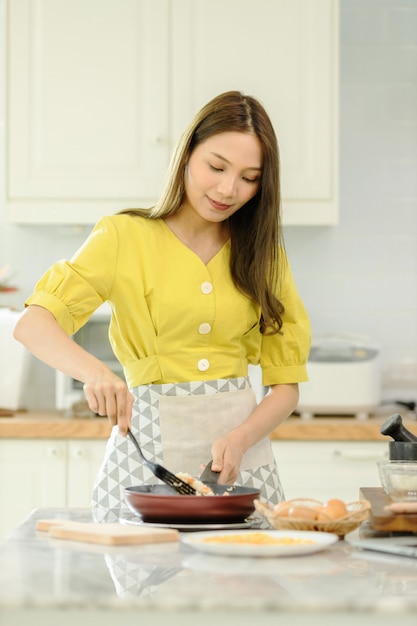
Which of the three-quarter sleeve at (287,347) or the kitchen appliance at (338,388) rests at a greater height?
the three-quarter sleeve at (287,347)

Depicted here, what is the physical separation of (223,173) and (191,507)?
703 mm

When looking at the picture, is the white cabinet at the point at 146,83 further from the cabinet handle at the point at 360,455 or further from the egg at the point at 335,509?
the egg at the point at 335,509

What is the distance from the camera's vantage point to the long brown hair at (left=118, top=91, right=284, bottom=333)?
1.85m

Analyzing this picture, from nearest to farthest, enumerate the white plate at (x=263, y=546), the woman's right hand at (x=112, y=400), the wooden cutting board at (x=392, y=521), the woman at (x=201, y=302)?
1. the white plate at (x=263, y=546)
2. the wooden cutting board at (x=392, y=521)
3. the woman's right hand at (x=112, y=400)
4. the woman at (x=201, y=302)

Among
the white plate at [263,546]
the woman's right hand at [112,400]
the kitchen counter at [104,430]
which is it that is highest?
the woman's right hand at [112,400]

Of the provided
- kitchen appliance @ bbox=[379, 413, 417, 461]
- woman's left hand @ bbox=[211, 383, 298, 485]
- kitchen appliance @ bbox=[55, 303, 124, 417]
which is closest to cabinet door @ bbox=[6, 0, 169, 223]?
kitchen appliance @ bbox=[55, 303, 124, 417]

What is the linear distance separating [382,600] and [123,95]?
2.41 metres

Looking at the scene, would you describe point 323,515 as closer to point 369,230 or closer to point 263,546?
point 263,546

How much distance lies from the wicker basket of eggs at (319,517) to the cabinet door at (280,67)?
1.93m

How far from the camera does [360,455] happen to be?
288cm

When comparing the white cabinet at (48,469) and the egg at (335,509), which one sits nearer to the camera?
the egg at (335,509)

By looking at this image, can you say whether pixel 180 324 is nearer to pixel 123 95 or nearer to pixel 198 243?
pixel 198 243

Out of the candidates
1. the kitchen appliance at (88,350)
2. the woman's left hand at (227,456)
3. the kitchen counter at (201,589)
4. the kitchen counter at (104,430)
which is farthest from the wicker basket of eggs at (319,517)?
the kitchen appliance at (88,350)

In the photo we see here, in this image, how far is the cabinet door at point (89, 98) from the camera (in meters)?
3.10
